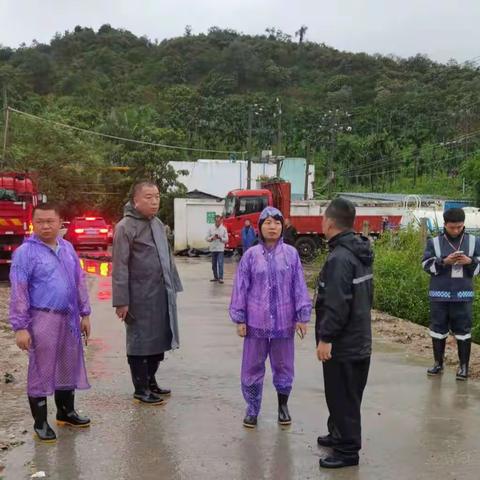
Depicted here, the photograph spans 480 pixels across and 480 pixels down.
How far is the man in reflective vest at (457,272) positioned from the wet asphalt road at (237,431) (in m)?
0.48

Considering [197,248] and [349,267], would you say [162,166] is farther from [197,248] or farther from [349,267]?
[349,267]

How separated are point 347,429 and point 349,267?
1040 mm

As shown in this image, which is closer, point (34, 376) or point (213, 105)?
point (34, 376)

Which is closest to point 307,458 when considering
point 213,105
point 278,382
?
point 278,382

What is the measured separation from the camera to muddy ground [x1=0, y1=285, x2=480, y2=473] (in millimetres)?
4910

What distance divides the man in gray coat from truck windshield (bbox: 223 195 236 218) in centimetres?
1956

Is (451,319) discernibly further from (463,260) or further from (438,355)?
(463,260)

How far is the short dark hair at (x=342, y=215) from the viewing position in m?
4.28

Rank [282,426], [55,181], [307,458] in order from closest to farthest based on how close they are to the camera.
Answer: [307,458] < [282,426] < [55,181]

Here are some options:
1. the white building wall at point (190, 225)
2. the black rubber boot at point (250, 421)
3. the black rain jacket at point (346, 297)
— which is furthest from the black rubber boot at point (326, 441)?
the white building wall at point (190, 225)

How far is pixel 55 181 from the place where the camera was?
3350 cm

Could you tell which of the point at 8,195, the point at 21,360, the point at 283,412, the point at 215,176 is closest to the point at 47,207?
the point at 283,412

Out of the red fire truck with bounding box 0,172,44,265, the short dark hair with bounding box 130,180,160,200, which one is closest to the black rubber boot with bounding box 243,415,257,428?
the short dark hair with bounding box 130,180,160,200

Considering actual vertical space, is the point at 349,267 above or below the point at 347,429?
above
